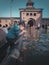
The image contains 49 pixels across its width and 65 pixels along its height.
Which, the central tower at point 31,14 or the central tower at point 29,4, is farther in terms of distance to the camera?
the central tower at point 29,4

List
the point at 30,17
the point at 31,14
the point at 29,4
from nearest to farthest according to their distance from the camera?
the point at 30,17 < the point at 31,14 < the point at 29,4

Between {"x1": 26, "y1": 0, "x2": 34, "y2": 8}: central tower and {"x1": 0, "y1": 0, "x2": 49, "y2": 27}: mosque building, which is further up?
{"x1": 26, "y1": 0, "x2": 34, "y2": 8}: central tower

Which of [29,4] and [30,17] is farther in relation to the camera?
[29,4]

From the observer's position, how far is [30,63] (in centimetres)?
552

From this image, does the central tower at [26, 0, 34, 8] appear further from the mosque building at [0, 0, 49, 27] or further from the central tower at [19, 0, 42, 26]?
the central tower at [19, 0, 42, 26]

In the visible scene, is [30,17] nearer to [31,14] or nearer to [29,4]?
[31,14]

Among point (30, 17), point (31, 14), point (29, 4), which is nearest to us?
point (30, 17)

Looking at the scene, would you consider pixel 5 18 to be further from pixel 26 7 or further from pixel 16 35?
pixel 16 35

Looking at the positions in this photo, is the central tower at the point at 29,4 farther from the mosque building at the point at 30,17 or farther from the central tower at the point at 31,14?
the central tower at the point at 31,14

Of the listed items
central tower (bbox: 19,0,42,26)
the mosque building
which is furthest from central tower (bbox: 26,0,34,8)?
central tower (bbox: 19,0,42,26)

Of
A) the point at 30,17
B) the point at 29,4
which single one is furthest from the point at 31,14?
the point at 29,4

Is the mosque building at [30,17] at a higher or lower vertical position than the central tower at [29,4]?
lower

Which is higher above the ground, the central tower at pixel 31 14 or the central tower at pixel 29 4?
the central tower at pixel 29 4

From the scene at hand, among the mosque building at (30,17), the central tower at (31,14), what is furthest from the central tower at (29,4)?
the central tower at (31,14)
